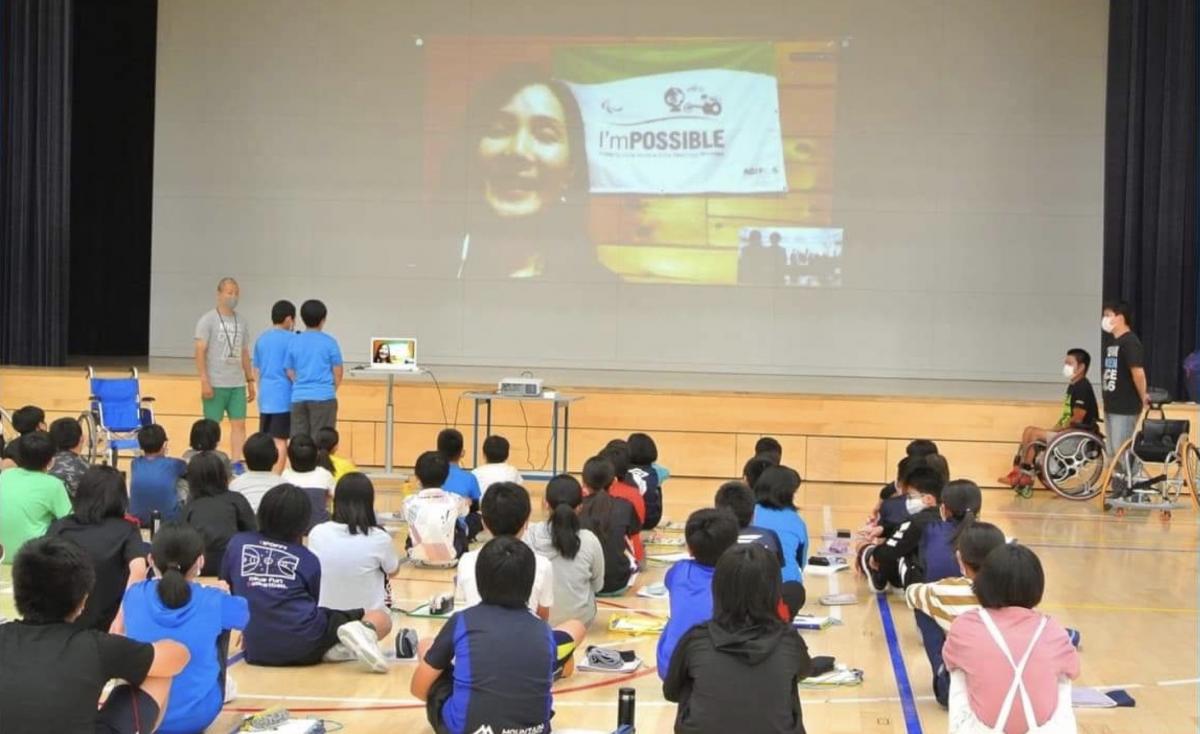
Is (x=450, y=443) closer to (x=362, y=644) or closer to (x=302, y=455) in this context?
(x=302, y=455)

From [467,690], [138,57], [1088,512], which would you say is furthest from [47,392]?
[467,690]

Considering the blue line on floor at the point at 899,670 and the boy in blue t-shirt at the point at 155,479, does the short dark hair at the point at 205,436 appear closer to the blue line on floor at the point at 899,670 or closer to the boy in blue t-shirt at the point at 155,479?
the boy in blue t-shirt at the point at 155,479

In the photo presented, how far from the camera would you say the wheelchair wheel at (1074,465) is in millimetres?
11000

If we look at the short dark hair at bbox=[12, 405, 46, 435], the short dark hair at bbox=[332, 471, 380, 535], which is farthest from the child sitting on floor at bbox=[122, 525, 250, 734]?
the short dark hair at bbox=[12, 405, 46, 435]

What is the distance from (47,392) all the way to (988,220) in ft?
28.4

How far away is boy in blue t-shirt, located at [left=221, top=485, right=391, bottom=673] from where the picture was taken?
5.27 m

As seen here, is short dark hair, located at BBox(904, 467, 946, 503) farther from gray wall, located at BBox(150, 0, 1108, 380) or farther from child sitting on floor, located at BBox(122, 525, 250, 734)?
gray wall, located at BBox(150, 0, 1108, 380)

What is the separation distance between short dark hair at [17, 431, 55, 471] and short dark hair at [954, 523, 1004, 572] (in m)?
3.93

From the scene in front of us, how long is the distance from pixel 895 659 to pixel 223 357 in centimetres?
584

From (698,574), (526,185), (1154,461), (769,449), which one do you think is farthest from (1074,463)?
(698,574)

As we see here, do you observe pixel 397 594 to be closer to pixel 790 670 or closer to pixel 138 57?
pixel 790 670

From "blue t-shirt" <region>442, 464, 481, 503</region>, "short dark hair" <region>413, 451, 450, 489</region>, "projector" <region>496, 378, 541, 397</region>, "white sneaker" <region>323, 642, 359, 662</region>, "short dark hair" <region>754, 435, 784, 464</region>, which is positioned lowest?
"white sneaker" <region>323, 642, 359, 662</region>

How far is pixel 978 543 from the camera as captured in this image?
4402 mm

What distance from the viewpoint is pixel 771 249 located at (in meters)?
14.6
